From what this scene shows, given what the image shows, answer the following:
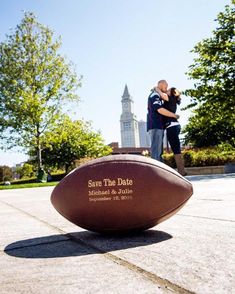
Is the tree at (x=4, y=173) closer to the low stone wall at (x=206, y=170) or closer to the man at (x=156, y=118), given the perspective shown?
the low stone wall at (x=206, y=170)

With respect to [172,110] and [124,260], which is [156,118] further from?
[124,260]

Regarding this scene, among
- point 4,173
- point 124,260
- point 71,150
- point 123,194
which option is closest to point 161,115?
point 123,194

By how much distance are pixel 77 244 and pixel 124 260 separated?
26.3 inches

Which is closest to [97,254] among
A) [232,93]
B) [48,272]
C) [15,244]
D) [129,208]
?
[48,272]

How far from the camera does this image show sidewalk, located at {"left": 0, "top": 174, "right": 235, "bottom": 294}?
1471mm

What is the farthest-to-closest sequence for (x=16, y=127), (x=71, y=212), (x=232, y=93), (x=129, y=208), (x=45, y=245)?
(x=16, y=127)
(x=232, y=93)
(x=71, y=212)
(x=129, y=208)
(x=45, y=245)

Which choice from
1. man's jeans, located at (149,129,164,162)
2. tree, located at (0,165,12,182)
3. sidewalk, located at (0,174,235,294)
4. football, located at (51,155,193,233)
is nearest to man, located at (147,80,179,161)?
man's jeans, located at (149,129,164,162)

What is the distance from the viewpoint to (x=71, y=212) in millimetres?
2916

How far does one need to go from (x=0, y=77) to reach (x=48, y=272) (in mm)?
25288

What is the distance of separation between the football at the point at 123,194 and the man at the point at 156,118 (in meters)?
4.18

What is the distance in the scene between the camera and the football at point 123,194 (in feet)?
8.91

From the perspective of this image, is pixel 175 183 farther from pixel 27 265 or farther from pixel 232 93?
pixel 232 93

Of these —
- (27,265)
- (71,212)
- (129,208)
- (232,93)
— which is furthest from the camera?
(232,93)

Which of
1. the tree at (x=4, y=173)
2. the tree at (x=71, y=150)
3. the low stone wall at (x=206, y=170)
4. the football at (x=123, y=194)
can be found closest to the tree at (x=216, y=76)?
the low stone wall at (x=206, y=170)
